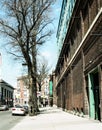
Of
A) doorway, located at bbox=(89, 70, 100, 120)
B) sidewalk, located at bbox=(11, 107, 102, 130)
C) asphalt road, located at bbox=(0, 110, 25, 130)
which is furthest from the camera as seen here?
doorway, located at bbox=(89, 70, 100, 120)

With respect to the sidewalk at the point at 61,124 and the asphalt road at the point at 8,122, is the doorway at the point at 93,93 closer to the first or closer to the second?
the sidewalk at the point at 61,124

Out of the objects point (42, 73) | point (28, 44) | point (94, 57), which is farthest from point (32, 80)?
point (42, 73)

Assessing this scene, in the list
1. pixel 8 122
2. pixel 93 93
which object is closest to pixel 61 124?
pixel 93 93

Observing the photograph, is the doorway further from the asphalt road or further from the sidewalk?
the asphalt road

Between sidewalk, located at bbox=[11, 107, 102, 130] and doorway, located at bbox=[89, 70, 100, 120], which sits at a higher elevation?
doorway, located at bbox=[89, 70, 100, 120]

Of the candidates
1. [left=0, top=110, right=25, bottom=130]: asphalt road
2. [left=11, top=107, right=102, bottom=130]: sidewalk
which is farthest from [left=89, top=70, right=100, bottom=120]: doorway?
[left=0, top=110, right=25, bottom=130]: asphalt road

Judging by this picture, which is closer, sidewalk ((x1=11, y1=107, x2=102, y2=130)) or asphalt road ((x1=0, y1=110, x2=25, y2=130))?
sidewalk ((x1=11, y1=107, x2=102, y2=130))

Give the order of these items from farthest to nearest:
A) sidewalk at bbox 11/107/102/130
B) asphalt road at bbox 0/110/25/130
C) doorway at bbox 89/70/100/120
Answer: doorway at bbox 89/70/100/120, asphalt road at bbox 0/110/25/130, sidewalk at bbox 11/107/102/130

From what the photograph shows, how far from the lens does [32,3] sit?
44562 mm

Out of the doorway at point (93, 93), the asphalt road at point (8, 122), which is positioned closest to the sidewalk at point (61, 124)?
the asphalt road at point (8, 122)

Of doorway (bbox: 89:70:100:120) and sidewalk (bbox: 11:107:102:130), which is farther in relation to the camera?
doorway (bbox: 89:70:100:120)

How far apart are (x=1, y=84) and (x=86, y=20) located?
373ft

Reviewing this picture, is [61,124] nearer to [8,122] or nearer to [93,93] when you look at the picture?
[93,93]

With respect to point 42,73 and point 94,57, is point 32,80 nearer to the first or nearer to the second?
point 94,57
